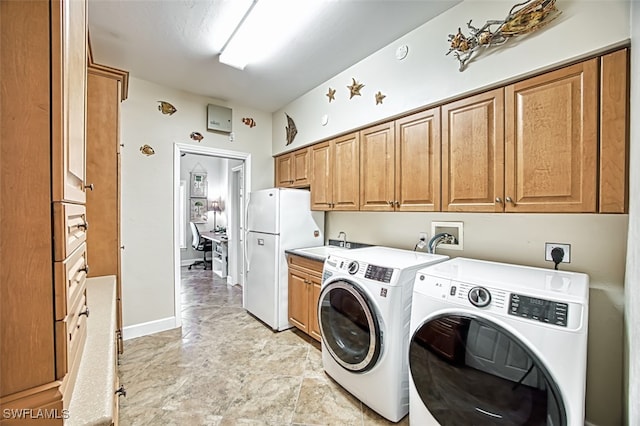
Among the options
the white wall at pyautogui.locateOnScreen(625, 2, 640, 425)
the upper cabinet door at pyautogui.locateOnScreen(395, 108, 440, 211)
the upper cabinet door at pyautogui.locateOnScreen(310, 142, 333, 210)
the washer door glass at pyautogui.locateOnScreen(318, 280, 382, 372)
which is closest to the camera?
the white wall at pyautogui.locateOnScreen(625, 2, 640, 425)

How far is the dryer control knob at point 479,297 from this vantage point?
4.20 ft

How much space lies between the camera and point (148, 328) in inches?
115

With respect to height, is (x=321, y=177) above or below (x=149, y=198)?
above

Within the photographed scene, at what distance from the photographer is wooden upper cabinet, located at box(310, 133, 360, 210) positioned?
103 inches

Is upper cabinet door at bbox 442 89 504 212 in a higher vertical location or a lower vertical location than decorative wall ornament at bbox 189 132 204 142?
lower

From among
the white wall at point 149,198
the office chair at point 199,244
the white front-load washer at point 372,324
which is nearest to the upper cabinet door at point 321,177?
the white front-load washer at point 372,324

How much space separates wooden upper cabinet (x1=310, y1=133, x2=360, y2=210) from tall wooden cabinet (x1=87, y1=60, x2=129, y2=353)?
178 cm

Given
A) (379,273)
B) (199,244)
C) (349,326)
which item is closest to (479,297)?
(379,273)

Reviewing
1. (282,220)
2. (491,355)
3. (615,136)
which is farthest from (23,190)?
(282,220)

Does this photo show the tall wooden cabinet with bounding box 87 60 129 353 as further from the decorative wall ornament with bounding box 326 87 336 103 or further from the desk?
the desk

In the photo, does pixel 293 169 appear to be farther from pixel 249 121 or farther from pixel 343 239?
pixel 343 239

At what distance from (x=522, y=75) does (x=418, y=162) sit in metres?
0.77

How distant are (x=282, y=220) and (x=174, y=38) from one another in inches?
71.3

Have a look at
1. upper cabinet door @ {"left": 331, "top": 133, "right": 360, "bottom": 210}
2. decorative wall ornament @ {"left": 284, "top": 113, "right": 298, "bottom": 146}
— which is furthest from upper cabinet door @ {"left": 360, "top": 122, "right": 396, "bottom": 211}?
decorative wall ornament @ {"left": 284, "top": 113, "right": 298, "bottom": 146}
